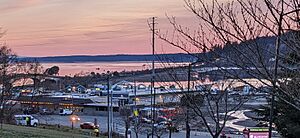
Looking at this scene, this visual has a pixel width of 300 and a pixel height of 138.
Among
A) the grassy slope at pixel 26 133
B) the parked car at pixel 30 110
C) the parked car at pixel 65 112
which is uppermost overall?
the grassy slope at pixel 26 133

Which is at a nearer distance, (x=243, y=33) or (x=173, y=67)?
(x=243, y=33)

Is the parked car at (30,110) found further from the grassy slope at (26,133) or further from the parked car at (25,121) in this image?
the grassy slope at (26,133)

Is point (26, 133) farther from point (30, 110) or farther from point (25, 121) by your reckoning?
point (30, 110)

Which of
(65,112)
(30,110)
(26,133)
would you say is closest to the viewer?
(26,133)

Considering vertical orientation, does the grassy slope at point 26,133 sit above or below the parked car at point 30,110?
above

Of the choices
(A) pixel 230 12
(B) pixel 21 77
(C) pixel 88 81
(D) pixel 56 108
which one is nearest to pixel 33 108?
(D) pixel 56 108

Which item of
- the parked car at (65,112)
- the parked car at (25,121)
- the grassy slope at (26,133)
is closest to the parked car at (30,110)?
the parked car at (65,112)

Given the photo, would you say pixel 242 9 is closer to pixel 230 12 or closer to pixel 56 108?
pixel 230 12

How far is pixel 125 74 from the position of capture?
73188 millimetres

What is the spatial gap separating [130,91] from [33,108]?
586 inches

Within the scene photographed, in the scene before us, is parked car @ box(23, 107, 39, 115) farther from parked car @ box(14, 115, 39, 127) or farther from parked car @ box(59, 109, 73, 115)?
parked car @ box(14, 115, 39, 127)

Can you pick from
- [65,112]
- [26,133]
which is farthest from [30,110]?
[26,133]

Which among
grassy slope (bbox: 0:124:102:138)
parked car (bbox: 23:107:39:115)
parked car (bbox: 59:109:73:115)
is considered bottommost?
parked car (bbox: 59:109:73:115)

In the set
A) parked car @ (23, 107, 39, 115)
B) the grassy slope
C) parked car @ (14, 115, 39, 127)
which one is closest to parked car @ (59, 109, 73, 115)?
parked car @ (23, 107, 39, 115)
